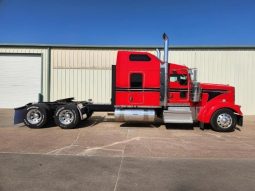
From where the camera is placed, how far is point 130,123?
48.9ft

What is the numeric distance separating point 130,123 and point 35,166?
811 cm

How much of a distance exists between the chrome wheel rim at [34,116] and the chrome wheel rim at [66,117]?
0.87 metres

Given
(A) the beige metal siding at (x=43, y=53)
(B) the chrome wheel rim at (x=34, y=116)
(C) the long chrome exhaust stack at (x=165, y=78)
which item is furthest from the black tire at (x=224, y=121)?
(A) the beige metal siding at (x=43, y=53)

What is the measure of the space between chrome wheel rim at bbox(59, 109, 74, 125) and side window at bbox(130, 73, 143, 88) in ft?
8.94

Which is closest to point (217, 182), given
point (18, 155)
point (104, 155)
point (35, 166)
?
point (104, 155)

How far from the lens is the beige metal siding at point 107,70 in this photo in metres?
19.9

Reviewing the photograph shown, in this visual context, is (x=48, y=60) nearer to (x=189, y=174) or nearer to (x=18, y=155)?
(x=18, y=155)

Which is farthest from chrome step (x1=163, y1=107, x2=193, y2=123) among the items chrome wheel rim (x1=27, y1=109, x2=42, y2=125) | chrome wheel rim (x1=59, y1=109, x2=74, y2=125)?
chrome wheel rim (x1=27, y1=109, x2=42, y2=125)

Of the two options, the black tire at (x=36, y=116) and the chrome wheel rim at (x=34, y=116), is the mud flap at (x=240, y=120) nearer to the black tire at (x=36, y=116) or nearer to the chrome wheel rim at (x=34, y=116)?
the black tire at (x=36, y=116)

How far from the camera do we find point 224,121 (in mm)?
12859

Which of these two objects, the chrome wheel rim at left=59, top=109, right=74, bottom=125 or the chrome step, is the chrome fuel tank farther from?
the chrome wheel rim at left=59, top=109, right=74, bottom=125

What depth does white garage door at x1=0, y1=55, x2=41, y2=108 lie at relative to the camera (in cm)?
2117

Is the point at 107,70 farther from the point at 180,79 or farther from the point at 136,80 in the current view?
the point at 180,79

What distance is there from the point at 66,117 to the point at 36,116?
124cm
